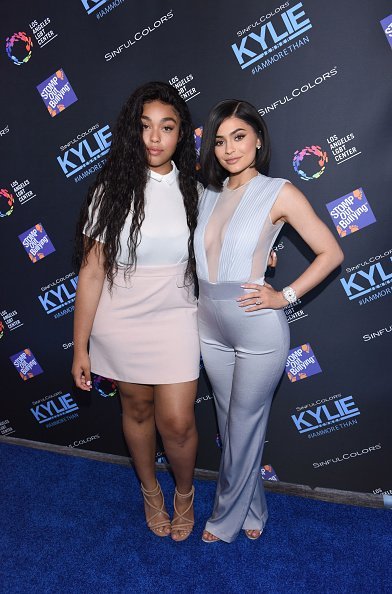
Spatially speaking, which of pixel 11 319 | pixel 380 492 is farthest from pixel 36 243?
pixel 380 492

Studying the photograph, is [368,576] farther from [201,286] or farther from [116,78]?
[116,78]

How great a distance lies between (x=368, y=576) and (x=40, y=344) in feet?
6.47

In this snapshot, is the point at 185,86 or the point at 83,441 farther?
the point at 83,441

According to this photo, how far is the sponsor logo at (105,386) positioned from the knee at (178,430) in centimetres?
68

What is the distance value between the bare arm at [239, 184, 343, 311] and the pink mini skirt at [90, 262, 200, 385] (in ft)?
1.04

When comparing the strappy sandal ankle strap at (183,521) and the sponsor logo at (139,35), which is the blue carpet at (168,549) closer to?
the strappy sandal ankle strap at (183,521)

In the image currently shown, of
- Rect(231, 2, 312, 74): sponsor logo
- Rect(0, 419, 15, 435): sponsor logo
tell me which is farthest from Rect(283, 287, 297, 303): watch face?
Rect(0, 419, 15, 435): sponsor logo

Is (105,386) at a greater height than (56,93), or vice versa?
(56,93)

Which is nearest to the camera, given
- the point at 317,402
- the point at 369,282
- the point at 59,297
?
the point at 369,282

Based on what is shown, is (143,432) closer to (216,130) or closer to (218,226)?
(218,226)

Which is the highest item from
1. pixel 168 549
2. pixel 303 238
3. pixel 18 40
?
pixel 18 40

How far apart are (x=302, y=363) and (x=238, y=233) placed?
853 mm

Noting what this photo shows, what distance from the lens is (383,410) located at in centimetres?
249

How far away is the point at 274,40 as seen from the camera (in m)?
2.12
